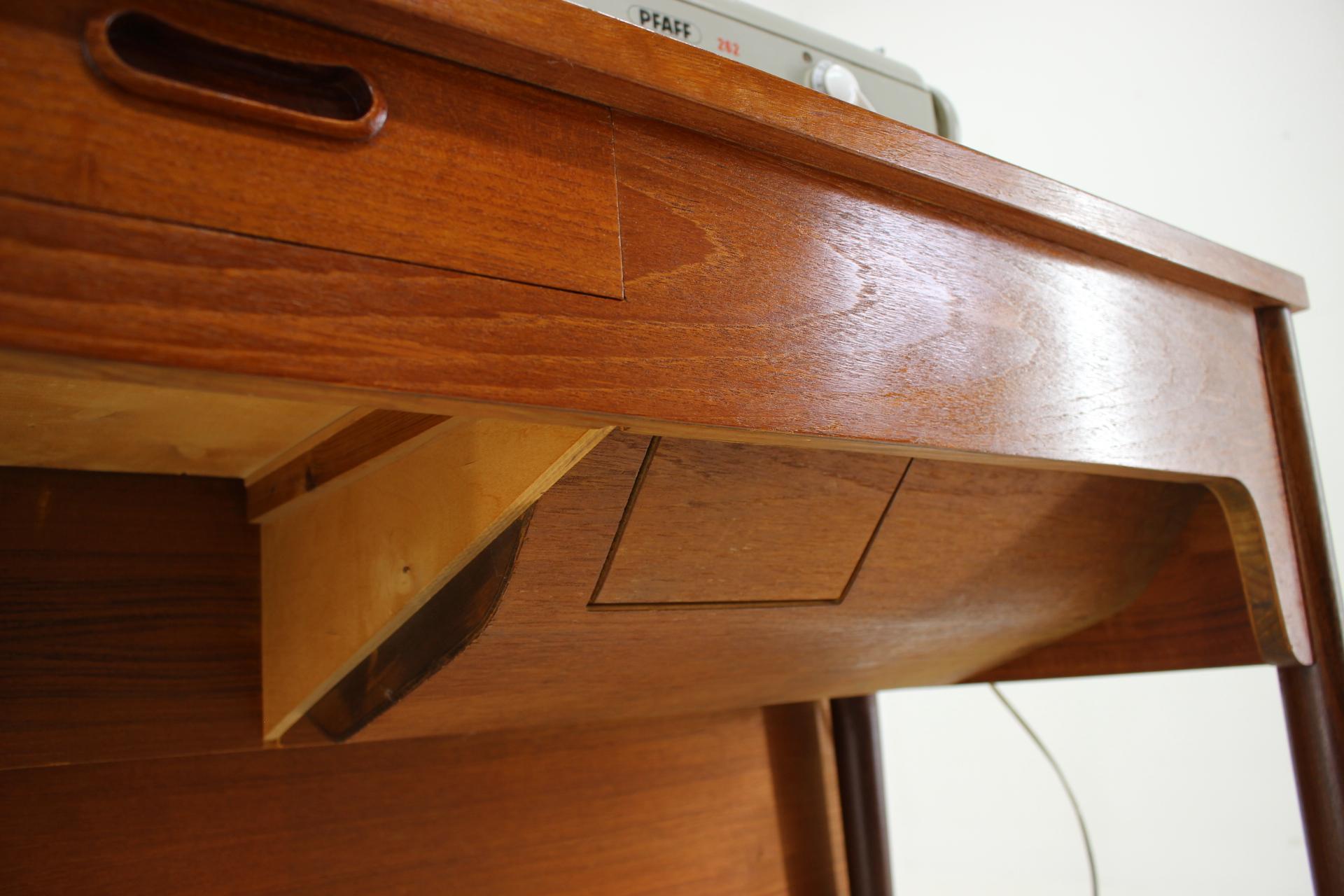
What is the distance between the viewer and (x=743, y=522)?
0.67m

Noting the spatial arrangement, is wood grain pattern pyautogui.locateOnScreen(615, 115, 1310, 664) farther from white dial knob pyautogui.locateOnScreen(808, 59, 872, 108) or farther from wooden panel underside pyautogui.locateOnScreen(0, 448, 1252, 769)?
white dial knob pyautogui.locateOnScreen(808, 59, 872, 108)

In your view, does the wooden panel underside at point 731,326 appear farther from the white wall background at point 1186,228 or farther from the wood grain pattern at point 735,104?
the white wall background at point 1186,228

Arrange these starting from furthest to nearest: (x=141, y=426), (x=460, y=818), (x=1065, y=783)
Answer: (x=1065, y=783), (x=460, y=818), (x=141, y=426)

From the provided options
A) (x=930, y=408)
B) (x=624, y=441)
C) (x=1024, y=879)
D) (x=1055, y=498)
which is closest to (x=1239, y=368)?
(x=1055, y=498)

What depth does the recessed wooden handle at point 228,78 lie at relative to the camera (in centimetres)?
33

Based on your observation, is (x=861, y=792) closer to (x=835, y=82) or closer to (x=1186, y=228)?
(x=835, y=82)

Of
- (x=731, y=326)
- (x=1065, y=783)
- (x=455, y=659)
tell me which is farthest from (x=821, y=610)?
(x=1065, y=783)

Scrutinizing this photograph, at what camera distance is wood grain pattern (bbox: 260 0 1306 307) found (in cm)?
40

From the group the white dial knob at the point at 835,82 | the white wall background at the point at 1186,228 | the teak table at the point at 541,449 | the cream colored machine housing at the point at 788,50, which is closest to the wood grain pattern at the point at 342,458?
the teak table at the point at 541,449

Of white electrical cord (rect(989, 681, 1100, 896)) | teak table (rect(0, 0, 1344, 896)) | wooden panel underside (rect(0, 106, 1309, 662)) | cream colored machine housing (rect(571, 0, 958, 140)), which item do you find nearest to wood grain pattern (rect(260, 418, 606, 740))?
teak table (rect(0, 0, 1344, 896))

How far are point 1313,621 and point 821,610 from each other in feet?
1.32

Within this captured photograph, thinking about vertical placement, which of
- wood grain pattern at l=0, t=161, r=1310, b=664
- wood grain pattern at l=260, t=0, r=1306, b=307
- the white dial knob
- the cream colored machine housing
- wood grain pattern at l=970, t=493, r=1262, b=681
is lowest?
wood grain pattern at l=970, t=493, r=1262, b=681

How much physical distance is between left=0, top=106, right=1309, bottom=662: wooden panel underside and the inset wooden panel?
136mm

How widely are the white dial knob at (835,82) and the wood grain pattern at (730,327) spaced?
10.7 inches
